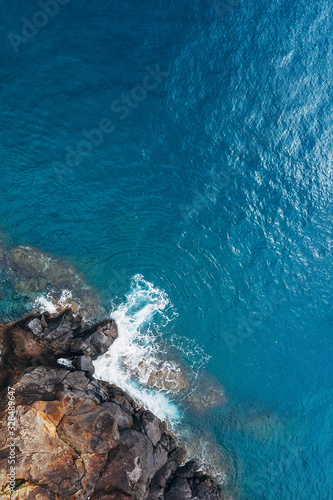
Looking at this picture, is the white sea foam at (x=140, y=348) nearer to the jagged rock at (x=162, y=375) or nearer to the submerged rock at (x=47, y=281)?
the jagged rock at (x=162, y=375)

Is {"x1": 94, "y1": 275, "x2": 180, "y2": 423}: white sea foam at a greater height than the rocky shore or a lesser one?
greater

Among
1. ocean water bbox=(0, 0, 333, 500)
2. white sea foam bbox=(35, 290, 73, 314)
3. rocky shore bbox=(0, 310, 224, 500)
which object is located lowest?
rocky shore bbox=(0, 310, 224, 500)

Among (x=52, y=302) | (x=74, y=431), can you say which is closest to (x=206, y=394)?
(x=74, y=431)

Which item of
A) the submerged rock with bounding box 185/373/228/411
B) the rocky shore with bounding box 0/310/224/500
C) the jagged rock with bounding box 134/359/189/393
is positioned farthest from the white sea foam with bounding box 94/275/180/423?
the submerged rock with bounding box 185/373/228/411

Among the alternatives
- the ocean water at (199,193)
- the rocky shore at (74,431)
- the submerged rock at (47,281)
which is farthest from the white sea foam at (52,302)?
the ocean water at (199,193)

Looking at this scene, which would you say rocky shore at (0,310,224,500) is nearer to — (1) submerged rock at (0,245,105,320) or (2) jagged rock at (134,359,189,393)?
(1) submerged rock at (0,245,105,320)

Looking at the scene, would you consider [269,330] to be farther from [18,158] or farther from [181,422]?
[18,158]
